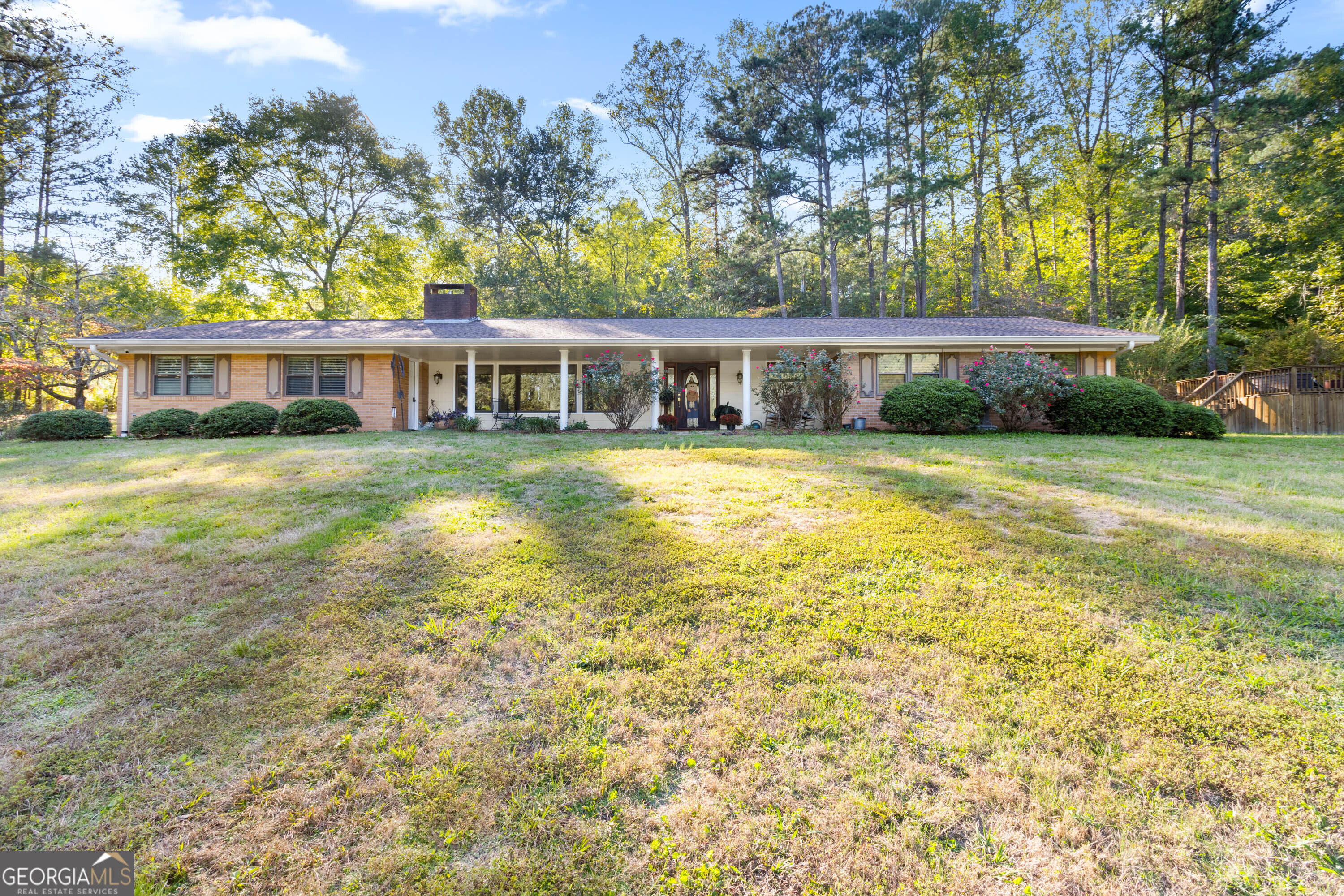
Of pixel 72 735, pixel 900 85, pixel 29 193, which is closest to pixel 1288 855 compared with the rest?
pixel 72 735

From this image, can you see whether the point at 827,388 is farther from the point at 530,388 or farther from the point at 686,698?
the point at 686,698

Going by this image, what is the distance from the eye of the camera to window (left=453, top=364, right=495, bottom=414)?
50.8 ft

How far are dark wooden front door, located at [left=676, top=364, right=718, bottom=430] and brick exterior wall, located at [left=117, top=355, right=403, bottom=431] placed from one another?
732 cm

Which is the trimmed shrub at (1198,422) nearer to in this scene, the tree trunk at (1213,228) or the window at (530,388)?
the tree trunk at (1213,228)

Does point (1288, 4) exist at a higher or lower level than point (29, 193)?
higher

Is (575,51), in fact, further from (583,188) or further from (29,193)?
(29,193)

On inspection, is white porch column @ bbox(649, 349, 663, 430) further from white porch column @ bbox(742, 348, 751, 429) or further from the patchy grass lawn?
the patchy grass lawn

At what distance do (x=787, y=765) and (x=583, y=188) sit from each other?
Answer: 26.2 meters

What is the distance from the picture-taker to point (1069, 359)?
45.0 feet

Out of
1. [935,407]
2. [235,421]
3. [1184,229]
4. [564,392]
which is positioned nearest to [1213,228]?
[1184,229]

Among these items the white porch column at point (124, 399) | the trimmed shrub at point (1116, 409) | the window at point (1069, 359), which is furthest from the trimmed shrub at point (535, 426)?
the window at point (1069, 359)

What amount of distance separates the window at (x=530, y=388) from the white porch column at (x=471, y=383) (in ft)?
3.48

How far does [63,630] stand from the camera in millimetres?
3039

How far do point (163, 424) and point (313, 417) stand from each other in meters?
3.37
